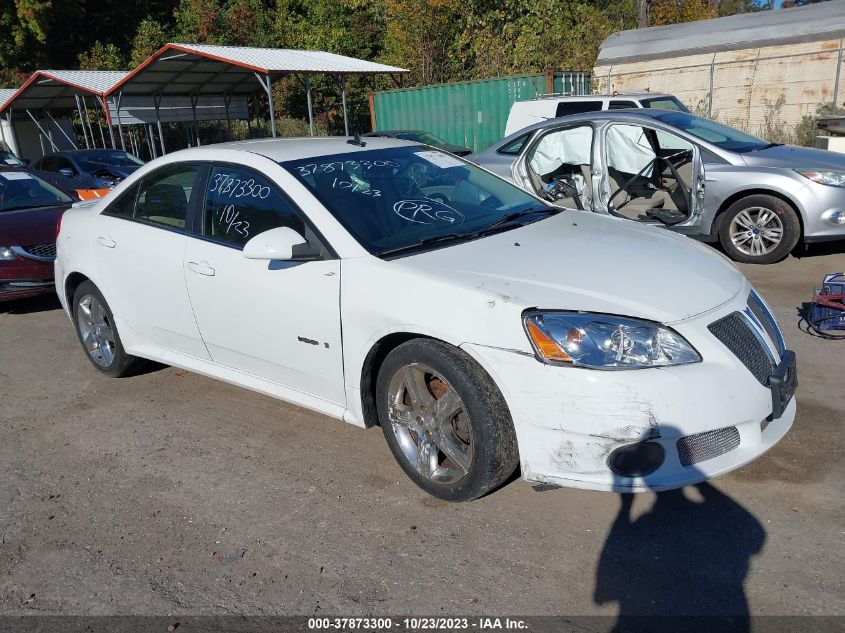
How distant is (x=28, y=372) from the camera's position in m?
5.75

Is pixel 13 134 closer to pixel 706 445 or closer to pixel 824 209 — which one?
pixel 824 209

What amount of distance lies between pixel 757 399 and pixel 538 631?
1313mm

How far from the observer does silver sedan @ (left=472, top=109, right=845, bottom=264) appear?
7121 millimetres

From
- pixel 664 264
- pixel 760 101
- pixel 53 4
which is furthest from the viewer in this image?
pixel 53 4

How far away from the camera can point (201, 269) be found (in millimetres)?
4215

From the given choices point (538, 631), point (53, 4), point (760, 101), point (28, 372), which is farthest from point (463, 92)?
point (53, 4)

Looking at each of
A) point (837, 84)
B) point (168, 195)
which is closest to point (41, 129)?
point (837, 84)

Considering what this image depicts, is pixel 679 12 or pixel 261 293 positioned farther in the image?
pixel 679 12

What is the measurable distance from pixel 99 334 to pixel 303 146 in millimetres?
2201

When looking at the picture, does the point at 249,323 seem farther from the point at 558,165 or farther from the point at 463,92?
the point at 463,92

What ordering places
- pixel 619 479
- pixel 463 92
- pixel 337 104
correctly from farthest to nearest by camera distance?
pixel 337 104 < pixel 463 92 < pixel 619 479

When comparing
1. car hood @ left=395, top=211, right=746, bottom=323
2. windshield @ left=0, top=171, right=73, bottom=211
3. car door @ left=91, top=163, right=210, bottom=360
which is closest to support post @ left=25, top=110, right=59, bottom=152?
windshield @ left=0, top=171, right=73, bottom=211

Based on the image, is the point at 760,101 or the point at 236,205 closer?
the point at 236,205

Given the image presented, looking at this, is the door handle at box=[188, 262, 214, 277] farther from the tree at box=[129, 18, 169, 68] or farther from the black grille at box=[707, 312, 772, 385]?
→ the tree at box=[129, 18, 169, 68]
